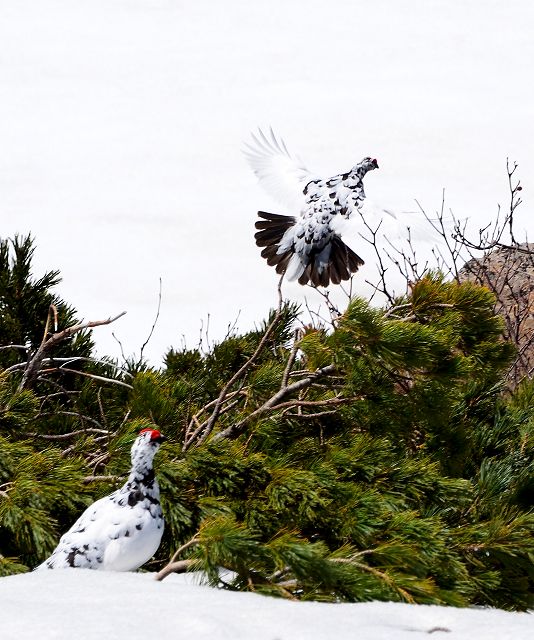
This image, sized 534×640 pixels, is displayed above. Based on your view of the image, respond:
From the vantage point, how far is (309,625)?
1652 mm

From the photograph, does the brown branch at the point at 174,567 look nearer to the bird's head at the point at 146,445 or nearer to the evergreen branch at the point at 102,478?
the bird's head at the point at 146,445

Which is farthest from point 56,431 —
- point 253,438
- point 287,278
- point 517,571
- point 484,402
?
point 287,278

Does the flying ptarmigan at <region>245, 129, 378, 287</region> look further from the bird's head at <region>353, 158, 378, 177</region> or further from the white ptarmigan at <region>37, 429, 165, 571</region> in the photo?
the white ptarmigan at <region>37, 429, 165, 571</region>

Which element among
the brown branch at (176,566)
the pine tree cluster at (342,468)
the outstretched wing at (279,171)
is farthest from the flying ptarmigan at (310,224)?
the brown branch at (176,566)

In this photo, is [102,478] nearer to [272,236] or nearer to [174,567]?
[174,567]

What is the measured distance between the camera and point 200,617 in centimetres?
165

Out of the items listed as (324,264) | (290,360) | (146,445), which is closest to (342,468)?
(290,360)

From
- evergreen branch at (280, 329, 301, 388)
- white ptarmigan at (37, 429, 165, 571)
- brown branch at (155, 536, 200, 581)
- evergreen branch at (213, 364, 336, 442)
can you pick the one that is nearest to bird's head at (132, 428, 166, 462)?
white ptarmigan at (37, 429, 165, 571)

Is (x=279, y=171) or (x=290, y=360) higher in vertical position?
(x=279, y=171)

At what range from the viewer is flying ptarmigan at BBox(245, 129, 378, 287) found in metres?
5.75

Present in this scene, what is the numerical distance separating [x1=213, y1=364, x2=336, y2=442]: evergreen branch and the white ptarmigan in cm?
47

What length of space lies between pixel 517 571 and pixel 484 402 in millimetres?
812

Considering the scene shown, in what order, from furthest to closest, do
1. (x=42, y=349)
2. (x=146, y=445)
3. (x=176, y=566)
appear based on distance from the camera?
(x=42, y=349), (x=146, y=445), (x=176, y=566)

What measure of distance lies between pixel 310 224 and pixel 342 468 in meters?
3.47
